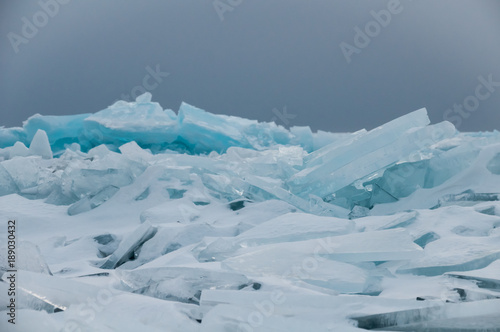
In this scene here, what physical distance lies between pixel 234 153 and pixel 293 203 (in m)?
1.89

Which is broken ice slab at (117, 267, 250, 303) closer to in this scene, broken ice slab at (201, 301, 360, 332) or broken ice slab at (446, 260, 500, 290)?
broken ice slab at (201, 301, 360, 332)

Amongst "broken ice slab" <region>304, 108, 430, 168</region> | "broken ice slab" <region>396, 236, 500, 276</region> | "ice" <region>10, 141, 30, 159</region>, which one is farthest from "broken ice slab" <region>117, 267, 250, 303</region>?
"ice" <region>10, 141, 30, 159</region>

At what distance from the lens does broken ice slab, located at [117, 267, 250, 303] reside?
4.94ft

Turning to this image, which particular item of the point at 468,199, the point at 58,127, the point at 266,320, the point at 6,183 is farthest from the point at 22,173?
the point at 58,127

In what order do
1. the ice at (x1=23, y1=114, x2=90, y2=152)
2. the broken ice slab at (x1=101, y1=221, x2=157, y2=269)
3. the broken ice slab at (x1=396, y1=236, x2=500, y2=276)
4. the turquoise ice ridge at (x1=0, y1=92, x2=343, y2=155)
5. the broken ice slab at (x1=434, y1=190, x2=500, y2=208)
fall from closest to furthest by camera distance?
the broken ice slab at (x1=396, y1=236, x2=500, y2=276) → the broken ice slab at (x1=101, y1=221, x2=157, y2=269) → the broken ice slab at (x1=434, y1=190, x2=500, y2=208) → the turquoise ice ridge at (x1=0, y1=92, x2=343, y2=155) → the ice at (x1=23, y1=114, x2=90, y2=152)

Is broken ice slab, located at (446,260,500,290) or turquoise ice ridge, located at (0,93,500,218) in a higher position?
turquoise ice ridge, located at (0,93,500,218)

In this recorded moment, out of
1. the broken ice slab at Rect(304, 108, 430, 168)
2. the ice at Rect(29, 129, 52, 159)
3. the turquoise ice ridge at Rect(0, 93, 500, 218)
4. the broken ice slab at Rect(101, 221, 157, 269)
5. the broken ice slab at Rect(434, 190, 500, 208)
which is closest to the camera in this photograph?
the broken ice slab at Rect(101, 221, 157, 269)

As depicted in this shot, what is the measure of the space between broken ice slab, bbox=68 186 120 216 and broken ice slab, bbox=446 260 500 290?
2247 mm

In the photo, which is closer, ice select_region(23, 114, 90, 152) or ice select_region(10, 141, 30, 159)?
ice select_region(10, 141, 30, 159)

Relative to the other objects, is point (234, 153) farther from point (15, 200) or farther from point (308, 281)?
point (308, 281)

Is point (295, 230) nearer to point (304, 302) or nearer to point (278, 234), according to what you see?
point (278, 234)

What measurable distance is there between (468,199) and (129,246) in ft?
5.83

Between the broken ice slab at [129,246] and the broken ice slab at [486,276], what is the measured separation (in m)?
1.25

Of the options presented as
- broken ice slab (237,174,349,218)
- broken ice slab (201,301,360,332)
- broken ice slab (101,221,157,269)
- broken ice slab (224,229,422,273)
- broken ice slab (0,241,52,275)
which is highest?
broken ice slab (237,174,349,218)
